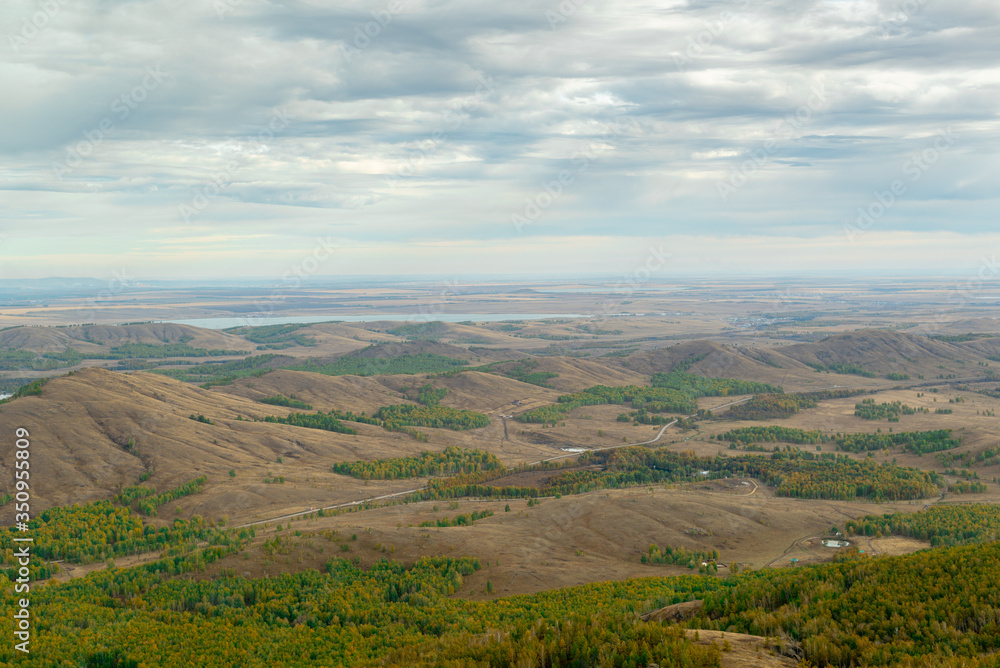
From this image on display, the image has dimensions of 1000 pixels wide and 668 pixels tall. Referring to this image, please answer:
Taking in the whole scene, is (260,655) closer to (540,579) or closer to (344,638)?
(344,638)

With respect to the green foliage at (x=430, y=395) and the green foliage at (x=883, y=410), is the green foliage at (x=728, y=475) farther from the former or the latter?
the green foliage at (x=430, y=395)

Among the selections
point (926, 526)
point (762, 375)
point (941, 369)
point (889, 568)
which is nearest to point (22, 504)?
point (889, 568)

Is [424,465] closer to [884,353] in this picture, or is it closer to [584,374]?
[584,374]

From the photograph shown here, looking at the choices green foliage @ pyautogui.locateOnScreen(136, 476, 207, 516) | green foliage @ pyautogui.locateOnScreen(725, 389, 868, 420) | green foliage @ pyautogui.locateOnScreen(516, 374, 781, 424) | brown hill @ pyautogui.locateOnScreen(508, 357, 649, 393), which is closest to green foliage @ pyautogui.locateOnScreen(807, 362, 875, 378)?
green foliage @ pyautogui.locateOnScreen(725, 389, 868, 420)

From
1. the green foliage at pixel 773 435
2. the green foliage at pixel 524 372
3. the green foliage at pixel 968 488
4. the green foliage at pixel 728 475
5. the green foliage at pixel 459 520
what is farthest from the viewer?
the green foliage at pixel 524 372

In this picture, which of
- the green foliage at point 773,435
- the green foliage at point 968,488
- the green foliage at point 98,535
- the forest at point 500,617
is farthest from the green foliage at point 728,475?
the forest at point 500,617
